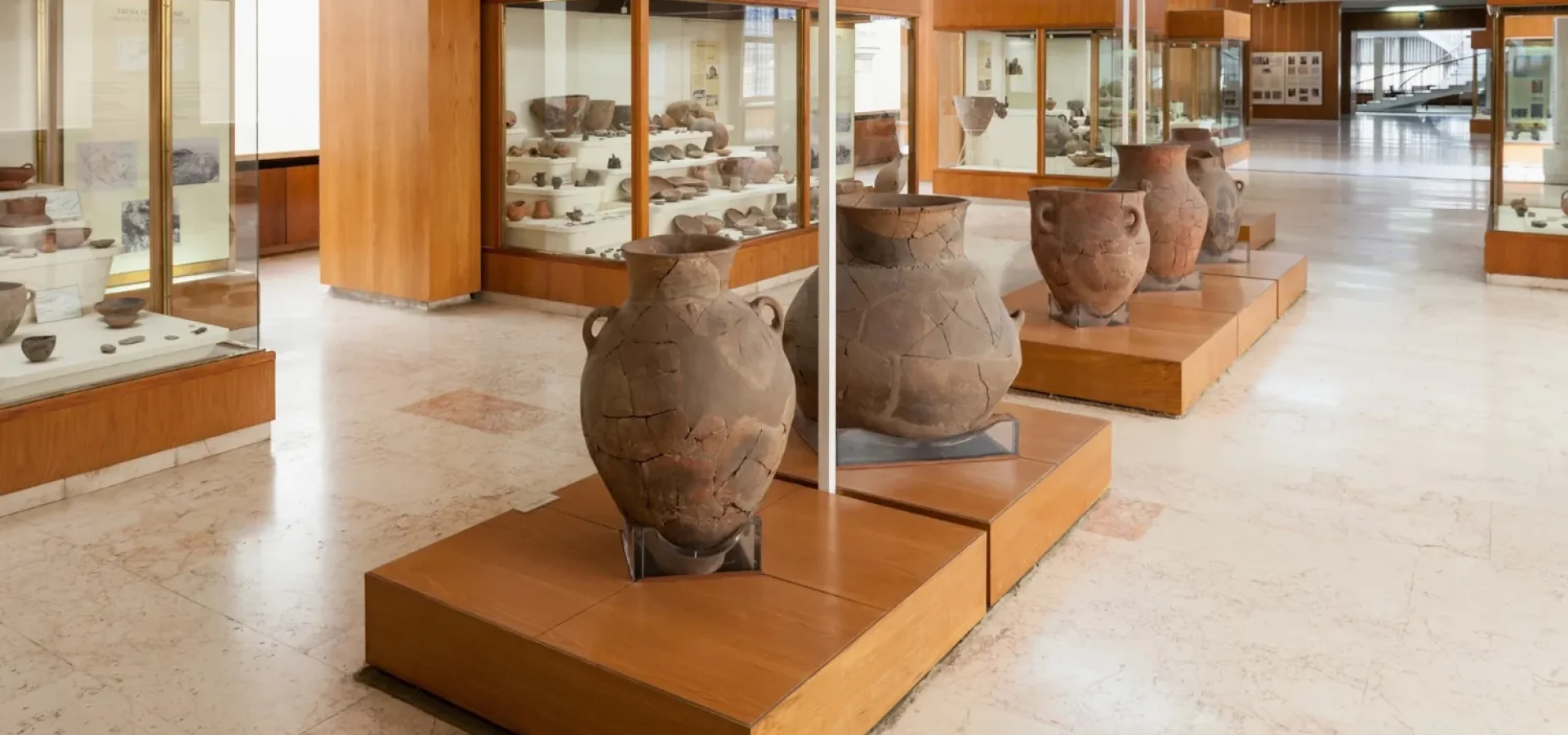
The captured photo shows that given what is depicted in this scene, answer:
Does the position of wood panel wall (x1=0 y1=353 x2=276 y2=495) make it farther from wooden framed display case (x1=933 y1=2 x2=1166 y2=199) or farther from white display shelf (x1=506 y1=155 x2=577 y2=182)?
wooden framed display case (x1=933 y1=2 x2=1166 y2=199)

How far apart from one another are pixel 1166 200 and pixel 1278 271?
1259 millimetres

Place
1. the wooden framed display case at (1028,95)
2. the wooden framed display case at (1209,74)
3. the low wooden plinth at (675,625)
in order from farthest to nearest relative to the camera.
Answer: the wooden framed display case at (1209,74), the wooden framed display case at (1028,95), the low wooden plinth at (675,625)

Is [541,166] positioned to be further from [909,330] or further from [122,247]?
[909,330]

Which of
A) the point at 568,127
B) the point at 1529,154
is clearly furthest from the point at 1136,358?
the point at 1529,154

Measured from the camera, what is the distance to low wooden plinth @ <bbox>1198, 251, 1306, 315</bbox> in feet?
21.1

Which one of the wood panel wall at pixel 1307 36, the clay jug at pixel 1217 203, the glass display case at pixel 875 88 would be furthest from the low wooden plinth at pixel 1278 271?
the wood panel wall at pixel 1307 36

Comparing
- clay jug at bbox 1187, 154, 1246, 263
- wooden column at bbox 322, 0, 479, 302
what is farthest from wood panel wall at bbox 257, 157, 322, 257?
clay jug at bbox 1187, 154, 1246, 263

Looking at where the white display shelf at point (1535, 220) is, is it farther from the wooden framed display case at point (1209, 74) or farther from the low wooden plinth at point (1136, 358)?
the wooden framed display case at point (1209, 74)

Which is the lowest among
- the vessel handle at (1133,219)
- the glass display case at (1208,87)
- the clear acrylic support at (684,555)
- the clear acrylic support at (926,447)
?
the clear acrylic support at (684,555)

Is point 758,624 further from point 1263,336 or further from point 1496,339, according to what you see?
point 1496,339

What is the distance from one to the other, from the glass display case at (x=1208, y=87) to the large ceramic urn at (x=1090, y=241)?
33.4 feet

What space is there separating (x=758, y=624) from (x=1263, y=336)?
4331 mm

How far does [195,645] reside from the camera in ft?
9.09

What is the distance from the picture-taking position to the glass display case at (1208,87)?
48.8 feet
